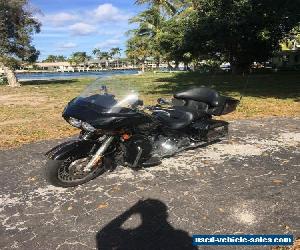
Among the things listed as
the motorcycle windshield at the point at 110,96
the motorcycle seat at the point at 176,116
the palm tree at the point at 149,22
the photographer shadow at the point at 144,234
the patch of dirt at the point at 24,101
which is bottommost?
the patch of dirt at the point at 24,101

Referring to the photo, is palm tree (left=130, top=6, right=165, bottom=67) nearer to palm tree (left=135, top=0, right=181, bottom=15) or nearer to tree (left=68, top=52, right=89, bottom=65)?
palm tree (left=135, top=0, right=181, bottom=15)

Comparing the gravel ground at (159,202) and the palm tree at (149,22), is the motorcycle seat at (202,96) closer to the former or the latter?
the gravel ground at (159,202)

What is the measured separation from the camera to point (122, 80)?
6.16 metres

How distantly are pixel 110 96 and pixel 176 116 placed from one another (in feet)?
5.58

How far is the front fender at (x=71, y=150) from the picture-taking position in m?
5.50

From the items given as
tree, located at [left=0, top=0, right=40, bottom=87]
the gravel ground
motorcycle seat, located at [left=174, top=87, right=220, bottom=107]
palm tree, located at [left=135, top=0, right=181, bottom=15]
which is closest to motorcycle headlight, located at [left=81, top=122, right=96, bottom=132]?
the gravel ground

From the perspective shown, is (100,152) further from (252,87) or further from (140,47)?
(140,47)

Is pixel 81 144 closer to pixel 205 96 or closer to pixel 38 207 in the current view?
pixel 38 207

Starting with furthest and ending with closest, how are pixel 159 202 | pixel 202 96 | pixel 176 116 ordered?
pixel 202 96
pixel 176 116
pixel 159 202

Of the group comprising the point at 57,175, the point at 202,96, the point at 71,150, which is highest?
the point at 202,96

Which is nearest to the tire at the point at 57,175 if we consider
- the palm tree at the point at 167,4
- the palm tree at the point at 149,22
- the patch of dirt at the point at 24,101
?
the patch of dirt at the point at 24,101

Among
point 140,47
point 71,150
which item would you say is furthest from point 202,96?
point 140,47

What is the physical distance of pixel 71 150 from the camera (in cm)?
555

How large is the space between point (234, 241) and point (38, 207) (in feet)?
9.17
